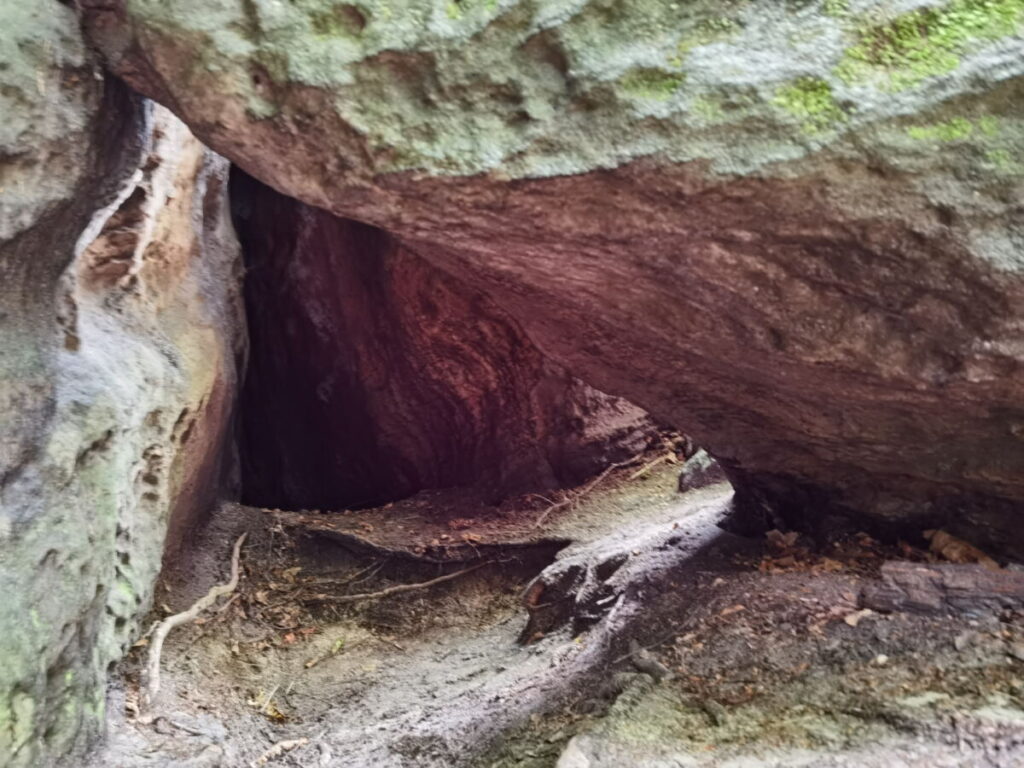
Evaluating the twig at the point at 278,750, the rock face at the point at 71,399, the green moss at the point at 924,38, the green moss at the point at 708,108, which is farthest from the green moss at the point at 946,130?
the twig at the point at 278,750

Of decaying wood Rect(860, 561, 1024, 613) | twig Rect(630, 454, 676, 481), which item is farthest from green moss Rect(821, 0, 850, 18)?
twig Rect(630, 454, 676, 481)

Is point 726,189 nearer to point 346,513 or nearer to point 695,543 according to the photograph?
point 695,543

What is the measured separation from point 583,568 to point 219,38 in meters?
2.87

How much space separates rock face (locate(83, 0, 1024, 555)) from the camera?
219cm

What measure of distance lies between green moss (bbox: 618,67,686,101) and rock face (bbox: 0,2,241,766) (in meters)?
1.72

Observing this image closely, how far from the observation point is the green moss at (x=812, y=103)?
220cm

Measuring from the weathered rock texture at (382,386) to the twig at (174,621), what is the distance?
6.34 feet

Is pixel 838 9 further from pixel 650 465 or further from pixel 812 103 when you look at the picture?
pixel 650 465

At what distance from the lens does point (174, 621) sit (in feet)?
12.2

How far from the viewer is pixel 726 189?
2.33 m

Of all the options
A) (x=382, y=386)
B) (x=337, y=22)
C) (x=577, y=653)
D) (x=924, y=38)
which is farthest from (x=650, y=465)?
(x=337, y=22)

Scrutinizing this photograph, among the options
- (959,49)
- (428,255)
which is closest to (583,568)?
(428,255)

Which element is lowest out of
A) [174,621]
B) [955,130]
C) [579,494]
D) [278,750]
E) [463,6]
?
[278,750]

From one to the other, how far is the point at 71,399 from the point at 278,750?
→ 59.3 inches
